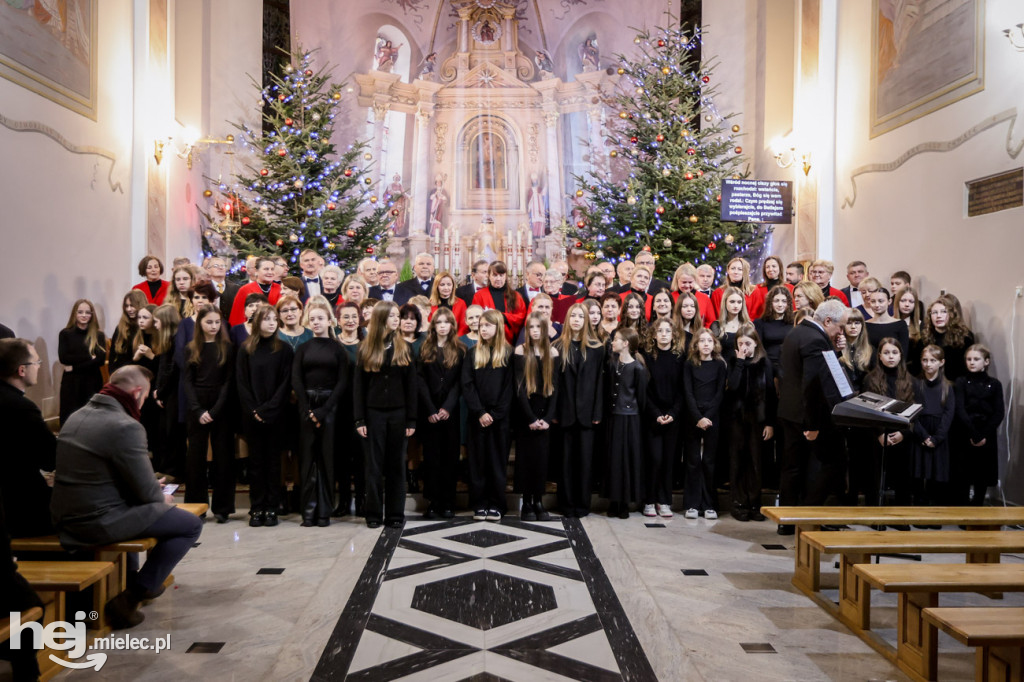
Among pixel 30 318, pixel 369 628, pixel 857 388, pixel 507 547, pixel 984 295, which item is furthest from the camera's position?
pixel 30 318

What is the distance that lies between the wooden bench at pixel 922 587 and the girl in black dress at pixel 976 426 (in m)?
2.75

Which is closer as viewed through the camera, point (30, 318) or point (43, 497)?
point (43, 497)

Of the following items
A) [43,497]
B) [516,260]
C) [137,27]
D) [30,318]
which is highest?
[137,27]

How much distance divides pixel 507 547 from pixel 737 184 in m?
6.35

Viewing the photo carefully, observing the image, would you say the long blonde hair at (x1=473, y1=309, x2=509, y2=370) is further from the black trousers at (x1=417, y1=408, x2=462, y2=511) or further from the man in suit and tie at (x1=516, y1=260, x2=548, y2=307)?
the man in suit and tie at (x1=516, y1=260, x2=548, y2=307)

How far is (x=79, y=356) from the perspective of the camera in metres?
7.23

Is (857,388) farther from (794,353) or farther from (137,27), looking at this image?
(137,27)

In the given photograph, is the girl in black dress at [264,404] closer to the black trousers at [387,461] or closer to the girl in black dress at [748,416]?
the black trousers at [387,461]

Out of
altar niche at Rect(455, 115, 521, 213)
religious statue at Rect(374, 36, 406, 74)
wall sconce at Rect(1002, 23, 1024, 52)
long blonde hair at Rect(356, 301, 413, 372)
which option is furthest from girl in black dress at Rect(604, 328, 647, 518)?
religious statue at Rect(374, 36, 406, 74)

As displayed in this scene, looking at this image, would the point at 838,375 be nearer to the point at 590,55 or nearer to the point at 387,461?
the point at 387,461

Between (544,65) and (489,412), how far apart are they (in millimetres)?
10584

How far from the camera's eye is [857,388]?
641 centimetres

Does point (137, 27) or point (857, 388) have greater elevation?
point (137, 27)

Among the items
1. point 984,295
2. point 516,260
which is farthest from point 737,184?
point 516,260
